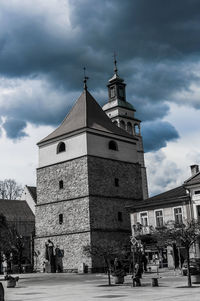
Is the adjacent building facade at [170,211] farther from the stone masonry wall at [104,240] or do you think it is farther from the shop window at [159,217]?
the stone masonry wall at [104,240]

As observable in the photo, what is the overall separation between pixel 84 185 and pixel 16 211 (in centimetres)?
2009

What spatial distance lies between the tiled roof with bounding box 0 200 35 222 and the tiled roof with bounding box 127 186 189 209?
22768mm

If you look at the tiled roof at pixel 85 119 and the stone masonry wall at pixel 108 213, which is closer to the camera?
the stone masonry wall at pixel 108 213

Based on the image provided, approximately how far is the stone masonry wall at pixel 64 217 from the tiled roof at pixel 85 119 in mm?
7637

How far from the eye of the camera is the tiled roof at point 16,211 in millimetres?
54938

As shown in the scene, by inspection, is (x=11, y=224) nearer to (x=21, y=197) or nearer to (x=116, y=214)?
(x=21, y=197)

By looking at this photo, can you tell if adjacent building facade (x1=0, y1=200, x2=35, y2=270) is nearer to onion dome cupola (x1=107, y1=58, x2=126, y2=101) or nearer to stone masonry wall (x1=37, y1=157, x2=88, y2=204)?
stone masonry wall (x1=37, y1=157, x2=88, y2=204)

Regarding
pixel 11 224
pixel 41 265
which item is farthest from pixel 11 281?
pixel 11 224

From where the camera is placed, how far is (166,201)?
35.7 meters

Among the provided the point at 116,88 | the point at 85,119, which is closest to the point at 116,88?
the point at 116,88

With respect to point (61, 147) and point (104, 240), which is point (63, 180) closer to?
point (61, 147)

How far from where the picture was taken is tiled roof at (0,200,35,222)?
180 ft

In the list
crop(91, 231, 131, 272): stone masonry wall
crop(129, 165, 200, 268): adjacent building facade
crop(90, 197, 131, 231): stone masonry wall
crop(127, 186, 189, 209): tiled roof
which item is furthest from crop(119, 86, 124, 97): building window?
crop(127, 186, 189, 209): tiled roof

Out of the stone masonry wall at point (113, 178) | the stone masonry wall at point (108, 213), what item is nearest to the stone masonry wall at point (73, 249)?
the stone masonry wall at point (108, 213)
